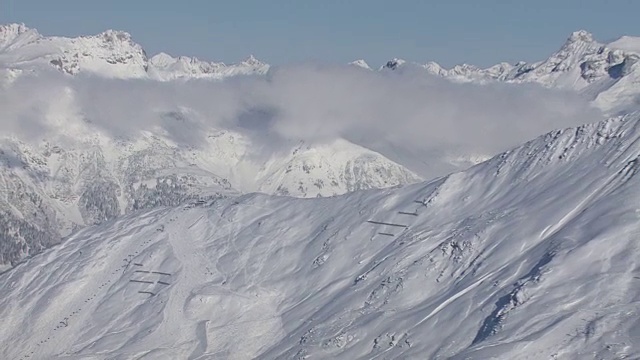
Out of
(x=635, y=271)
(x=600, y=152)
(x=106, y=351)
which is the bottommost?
(x=106, y=351)

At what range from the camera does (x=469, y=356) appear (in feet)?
429

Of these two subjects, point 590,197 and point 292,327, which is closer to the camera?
point 590,197

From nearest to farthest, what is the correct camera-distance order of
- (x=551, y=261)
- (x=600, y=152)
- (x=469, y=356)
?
(x=469, y=356) → (x=551, y=261) → (x=600, y=152)

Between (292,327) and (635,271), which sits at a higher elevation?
(635,271)

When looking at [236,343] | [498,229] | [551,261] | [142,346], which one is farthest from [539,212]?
[142,346]

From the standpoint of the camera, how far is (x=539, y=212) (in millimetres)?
168625

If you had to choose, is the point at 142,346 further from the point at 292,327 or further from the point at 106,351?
the point at 292,327

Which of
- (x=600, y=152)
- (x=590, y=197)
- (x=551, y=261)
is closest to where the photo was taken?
(x=551, y=261)

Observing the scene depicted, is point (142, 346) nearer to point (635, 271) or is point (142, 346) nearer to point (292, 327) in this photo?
point (292, 327)

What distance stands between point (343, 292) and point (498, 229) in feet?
99.0

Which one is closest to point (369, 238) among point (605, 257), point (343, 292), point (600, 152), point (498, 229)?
point (343, 292)

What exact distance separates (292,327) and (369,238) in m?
27.2

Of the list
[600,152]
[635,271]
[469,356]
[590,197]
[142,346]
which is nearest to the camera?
[469,356]

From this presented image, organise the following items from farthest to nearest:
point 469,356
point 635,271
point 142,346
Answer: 1. point 142,346
2. point 635,271
3. point 469,356
